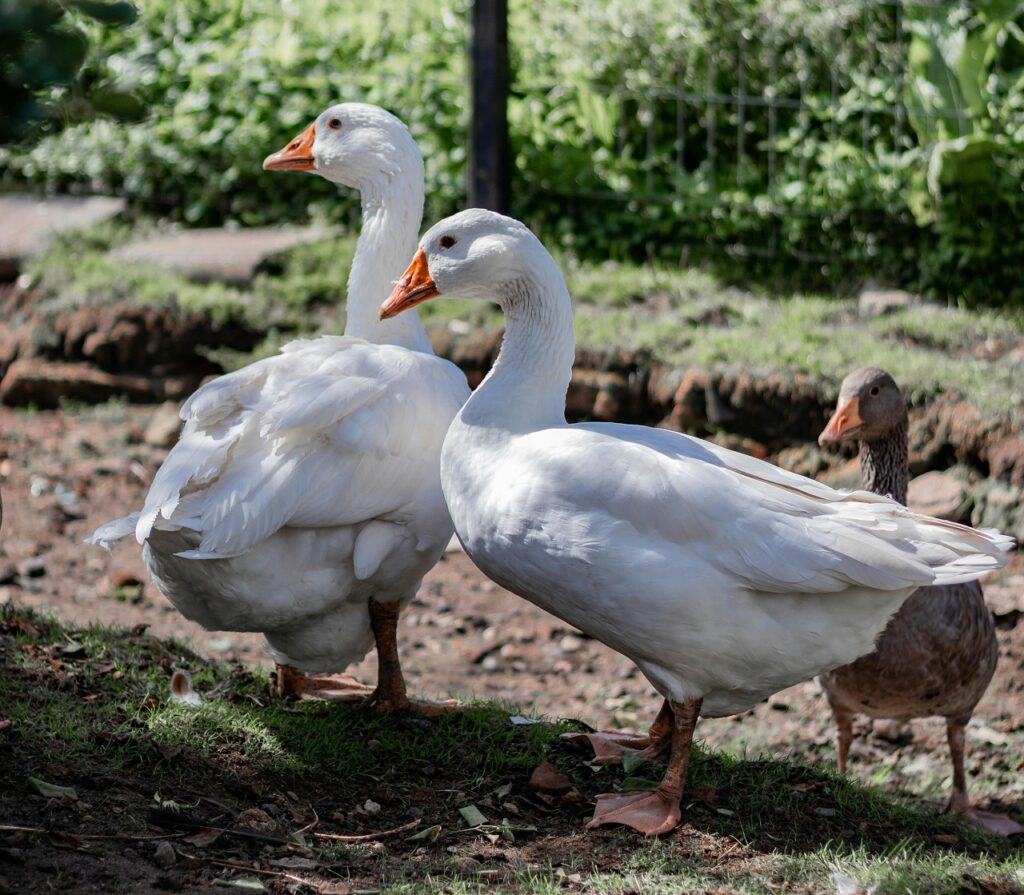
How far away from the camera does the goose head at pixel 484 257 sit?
371 cm

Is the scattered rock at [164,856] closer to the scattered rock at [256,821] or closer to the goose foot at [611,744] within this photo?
the scattered rock at [256,821]

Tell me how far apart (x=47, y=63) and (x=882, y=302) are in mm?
6140

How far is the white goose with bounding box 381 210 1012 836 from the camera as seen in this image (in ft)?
10.8

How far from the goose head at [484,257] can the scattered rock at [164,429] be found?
336cm

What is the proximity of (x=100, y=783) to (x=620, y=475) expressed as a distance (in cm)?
154

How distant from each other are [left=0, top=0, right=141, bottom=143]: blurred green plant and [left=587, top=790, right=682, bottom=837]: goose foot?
2.34 meters

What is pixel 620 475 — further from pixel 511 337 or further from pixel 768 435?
pixel 768 435

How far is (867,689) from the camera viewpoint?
4.38m

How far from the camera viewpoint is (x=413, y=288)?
3904 millimetres

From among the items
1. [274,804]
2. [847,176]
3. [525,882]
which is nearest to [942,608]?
[525,882]

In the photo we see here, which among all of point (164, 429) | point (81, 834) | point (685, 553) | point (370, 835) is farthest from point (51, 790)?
point (164, 429)

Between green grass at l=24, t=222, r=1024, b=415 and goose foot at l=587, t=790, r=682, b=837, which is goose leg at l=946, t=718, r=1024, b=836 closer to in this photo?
goose foot at l=587, t=790, r=682, b=837

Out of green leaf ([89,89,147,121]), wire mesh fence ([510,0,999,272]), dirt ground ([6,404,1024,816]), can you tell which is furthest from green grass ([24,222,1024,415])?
green leaf ([89,89,147,121])

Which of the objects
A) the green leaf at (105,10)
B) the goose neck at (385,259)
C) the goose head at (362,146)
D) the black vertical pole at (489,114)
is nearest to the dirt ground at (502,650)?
the goose neck at (385,259)
